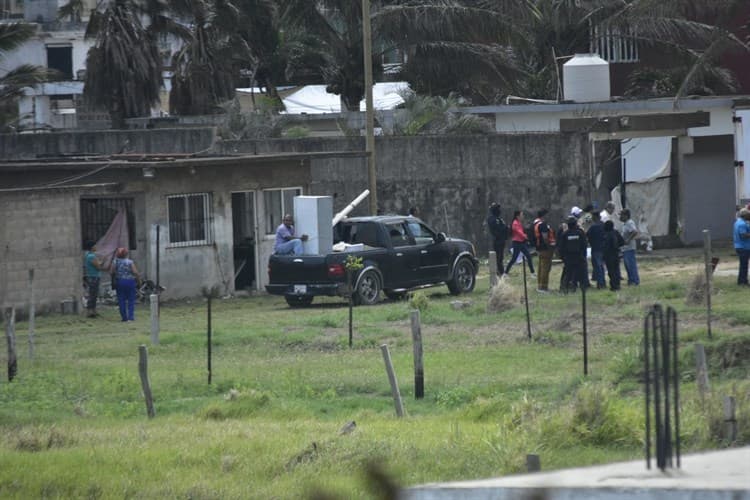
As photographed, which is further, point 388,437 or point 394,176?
point 394,176

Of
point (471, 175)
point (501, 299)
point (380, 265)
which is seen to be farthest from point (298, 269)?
point (471, 175)

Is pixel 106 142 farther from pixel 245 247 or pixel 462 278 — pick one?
pixel 462 278

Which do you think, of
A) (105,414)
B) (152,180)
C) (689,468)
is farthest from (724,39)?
(689,468)

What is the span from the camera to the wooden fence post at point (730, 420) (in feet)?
37.4

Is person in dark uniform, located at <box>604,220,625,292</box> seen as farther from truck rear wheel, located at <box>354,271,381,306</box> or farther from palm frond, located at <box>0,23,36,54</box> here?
palm frond, located at <box>0,23,36,54</box>

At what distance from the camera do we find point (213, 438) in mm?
12961

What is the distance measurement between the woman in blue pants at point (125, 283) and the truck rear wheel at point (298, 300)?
317cm

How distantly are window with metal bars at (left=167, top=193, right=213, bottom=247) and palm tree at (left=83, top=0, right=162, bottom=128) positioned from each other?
531 inches

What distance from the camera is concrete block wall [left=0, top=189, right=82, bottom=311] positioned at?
25.6 metres

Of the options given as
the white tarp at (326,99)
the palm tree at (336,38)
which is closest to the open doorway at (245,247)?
the palm tree at (336,38)

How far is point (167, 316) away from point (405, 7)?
1652cm

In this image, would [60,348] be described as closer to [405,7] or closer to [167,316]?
[167,316]

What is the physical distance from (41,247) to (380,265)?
256 inches

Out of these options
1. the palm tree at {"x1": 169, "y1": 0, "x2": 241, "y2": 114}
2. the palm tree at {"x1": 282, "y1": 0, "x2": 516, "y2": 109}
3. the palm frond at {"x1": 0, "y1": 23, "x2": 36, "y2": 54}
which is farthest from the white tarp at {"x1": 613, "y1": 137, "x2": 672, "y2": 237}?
the palm frond at {"x1": 0, "y1": 23, "x2": 36, "y2": 54}
